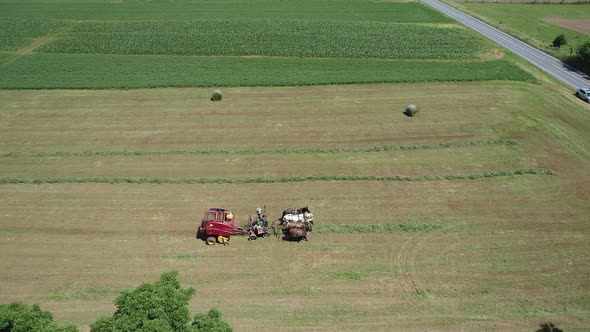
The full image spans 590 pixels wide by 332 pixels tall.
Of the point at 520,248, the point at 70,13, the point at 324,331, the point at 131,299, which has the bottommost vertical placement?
the point at 324,331

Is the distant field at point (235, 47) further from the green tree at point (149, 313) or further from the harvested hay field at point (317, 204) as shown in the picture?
the green tree at point (149, 313)

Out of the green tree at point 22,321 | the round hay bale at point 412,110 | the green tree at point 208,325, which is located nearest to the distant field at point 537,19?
the round hay bale at point 412,110

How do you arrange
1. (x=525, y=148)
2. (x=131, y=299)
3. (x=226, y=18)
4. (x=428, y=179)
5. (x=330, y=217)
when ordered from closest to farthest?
(x=131, y=299), (x=330, y=217), (x=428, y=179), (x=525, y=148), (x=226, y=18)

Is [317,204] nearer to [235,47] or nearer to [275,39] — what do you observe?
[235,47]

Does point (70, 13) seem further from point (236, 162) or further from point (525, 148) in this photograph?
point (525, 148)

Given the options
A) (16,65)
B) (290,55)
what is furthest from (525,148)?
(16,65)

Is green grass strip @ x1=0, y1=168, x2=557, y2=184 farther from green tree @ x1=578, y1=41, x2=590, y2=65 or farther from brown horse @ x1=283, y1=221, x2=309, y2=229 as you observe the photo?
green tree @ x1=578, y1=41, x2=590, y2=65
